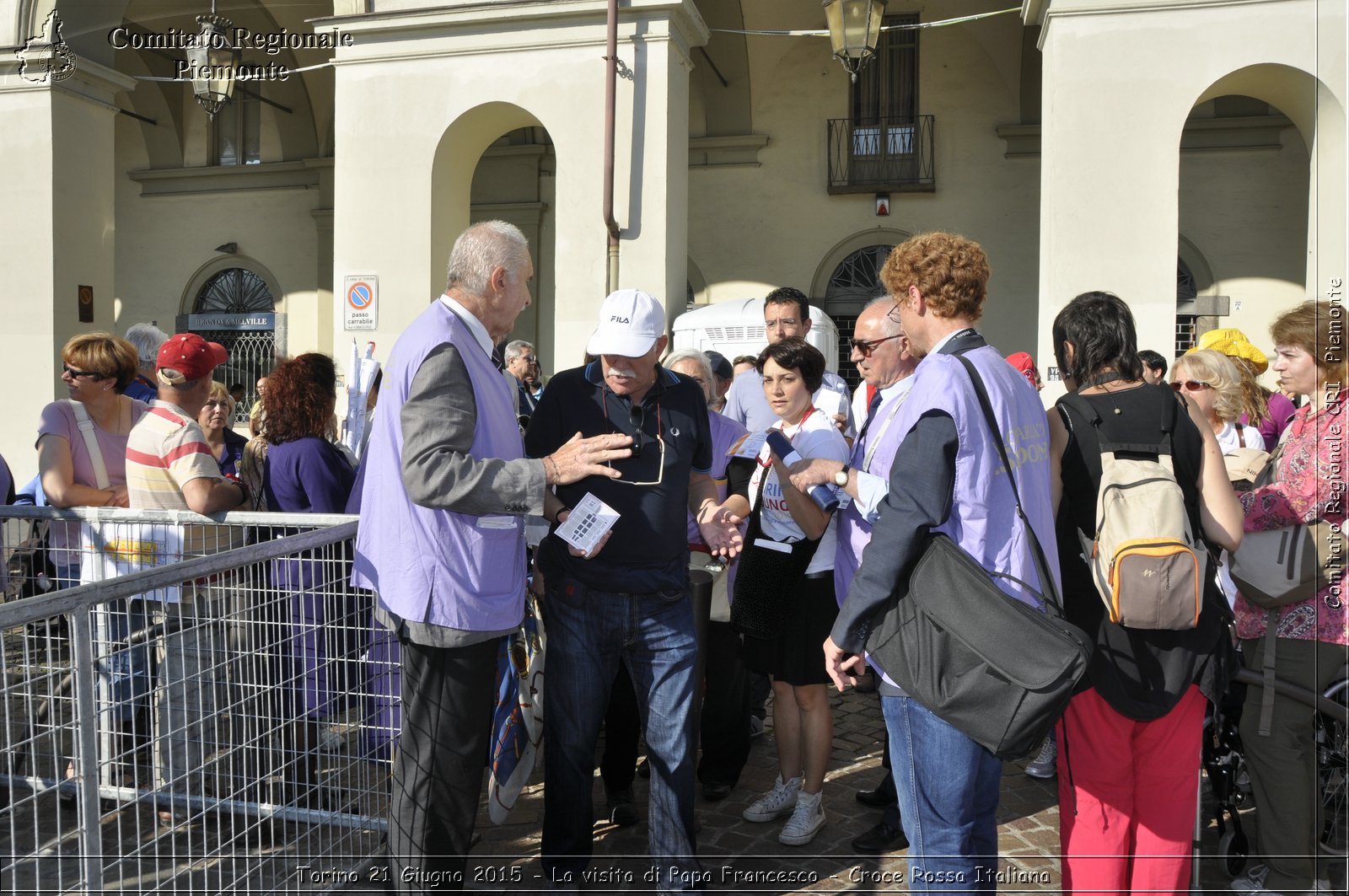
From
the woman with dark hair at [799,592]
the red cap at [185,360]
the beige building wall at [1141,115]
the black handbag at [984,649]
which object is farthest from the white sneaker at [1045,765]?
the beige building wall at [1141,115]

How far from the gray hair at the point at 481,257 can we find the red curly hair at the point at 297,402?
1314 mm

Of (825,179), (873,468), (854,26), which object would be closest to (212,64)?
(854,26)

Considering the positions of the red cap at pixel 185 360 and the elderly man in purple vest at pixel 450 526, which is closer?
the elderly man in purple vest at pixel 450 526

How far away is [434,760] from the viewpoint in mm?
3195

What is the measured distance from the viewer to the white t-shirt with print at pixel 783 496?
377 cm

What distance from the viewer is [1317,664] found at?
3582mm

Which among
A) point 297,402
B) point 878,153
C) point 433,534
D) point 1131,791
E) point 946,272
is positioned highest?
point 878,153

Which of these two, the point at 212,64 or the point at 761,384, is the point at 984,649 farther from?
→ the point at 212,64

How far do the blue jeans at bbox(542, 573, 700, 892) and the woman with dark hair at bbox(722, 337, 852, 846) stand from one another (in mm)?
584

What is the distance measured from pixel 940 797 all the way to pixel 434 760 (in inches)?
61.6

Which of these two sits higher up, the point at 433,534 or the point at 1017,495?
the point at 1017,495

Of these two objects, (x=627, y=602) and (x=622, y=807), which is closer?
(x=627, y=602)

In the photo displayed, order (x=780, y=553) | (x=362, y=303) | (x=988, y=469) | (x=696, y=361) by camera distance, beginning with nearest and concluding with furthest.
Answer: (x=988, y=469) → (x=780, y=553) → (x=696, y=361) → (x=362, y=303)

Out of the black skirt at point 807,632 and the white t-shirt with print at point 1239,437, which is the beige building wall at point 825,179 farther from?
the black skirt at point 807,632
